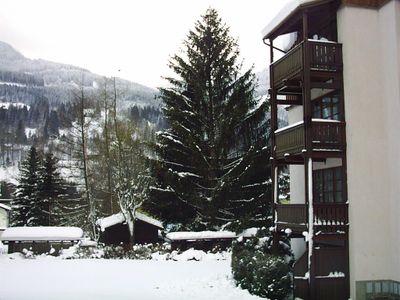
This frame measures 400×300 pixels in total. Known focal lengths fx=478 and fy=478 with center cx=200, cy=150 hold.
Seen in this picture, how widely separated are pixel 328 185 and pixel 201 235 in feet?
38.8

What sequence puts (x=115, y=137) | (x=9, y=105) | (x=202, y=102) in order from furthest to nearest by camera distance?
(x=9, y=105), (x=115, y=137), (x=202, y=102)

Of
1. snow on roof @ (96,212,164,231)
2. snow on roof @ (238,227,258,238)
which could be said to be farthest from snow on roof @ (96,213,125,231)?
snow on roof @ (238,227,258,238)

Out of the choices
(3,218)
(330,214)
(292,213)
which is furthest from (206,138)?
(3,218)

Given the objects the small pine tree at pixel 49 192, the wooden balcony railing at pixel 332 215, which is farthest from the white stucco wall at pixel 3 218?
the wooden balcony railing at pixel 332 215

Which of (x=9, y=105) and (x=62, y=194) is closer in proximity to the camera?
(x=62, y=194)

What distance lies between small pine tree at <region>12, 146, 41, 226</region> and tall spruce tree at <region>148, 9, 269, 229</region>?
52.9 feet

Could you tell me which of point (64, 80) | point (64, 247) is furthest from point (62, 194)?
point (64, 80)

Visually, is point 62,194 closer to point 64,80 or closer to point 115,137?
point 115,137

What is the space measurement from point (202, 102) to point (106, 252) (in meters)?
11.5

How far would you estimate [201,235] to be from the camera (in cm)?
2867

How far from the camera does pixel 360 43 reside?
16.4 m

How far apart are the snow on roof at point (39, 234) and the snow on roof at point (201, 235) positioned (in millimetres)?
6155

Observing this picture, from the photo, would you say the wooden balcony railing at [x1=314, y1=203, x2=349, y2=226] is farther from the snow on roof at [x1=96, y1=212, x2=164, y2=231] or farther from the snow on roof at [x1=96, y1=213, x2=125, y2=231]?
the snow on roof at [x1=96, y1=213, x2=125, y2=231]

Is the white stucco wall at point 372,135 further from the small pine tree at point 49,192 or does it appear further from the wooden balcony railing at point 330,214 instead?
the small pine tree at point 49,192
